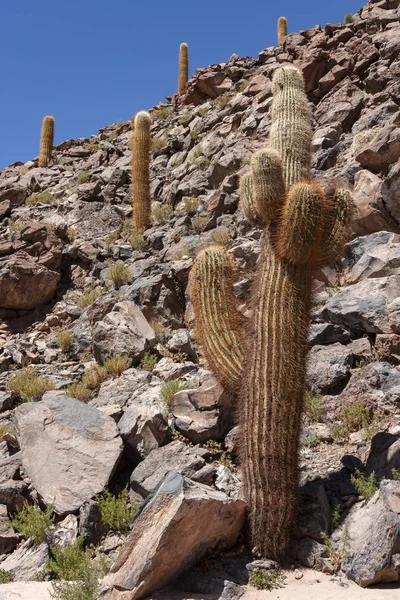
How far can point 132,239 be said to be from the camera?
13859 millimetres

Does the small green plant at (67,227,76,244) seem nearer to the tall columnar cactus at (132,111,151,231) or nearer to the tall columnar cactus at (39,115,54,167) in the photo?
the tall columnar cactus at (132,111,151,231)

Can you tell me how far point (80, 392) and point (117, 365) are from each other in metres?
0.75

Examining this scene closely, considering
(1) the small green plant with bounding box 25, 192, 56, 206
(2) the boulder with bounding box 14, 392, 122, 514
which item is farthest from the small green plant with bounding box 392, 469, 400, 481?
(1) the small green plant with bounding box 25, 192, 56, 206

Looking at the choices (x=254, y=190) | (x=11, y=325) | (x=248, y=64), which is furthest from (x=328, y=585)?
(x=248, y=64)

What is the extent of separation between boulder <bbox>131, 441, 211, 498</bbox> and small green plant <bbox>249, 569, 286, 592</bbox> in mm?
1481

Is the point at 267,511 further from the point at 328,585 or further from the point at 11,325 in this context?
the point at 11,325

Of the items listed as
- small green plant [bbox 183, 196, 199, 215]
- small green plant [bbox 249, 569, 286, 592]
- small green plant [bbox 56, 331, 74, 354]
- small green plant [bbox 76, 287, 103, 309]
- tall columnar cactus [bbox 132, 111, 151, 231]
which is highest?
tall columnar cactus [bbox 132, 111, 151, 231]

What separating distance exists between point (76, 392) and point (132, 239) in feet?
20.0

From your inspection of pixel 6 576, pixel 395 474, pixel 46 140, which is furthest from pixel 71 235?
pixel 395 474

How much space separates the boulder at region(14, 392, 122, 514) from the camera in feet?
18.9

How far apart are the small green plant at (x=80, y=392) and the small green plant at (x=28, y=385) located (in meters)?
0.59

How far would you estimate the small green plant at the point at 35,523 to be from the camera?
17.5 feet

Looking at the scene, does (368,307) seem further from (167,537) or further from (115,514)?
(167,537)

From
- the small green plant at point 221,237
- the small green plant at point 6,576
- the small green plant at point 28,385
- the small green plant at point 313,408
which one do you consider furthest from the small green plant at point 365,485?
the small green plant at point 221,237
